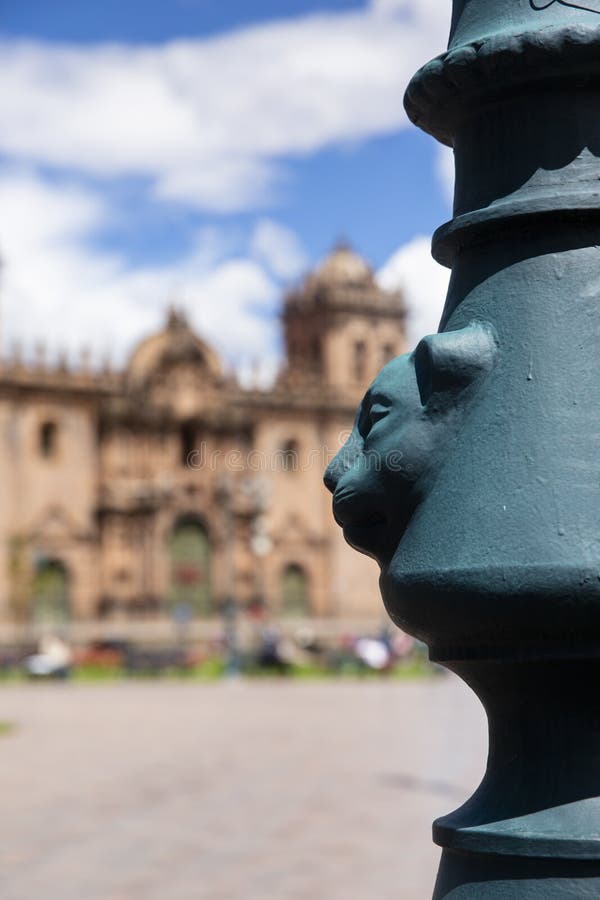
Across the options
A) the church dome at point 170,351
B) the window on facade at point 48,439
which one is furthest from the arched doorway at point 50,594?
the church dome at point 170,351

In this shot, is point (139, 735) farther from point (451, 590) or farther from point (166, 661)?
point (166, 661)

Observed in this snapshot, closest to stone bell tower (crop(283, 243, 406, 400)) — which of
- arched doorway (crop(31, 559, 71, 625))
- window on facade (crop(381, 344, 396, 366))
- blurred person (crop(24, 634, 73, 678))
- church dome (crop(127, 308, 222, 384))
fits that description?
window on facade (crop(381, 344, 396, 366))

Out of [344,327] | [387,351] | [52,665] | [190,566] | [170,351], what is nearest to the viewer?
[52,665]

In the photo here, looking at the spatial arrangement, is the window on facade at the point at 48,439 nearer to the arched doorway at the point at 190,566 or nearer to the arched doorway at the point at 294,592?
the arched doorway at the point at 190,566

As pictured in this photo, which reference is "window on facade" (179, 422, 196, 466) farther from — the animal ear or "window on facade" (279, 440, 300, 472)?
the animal ear

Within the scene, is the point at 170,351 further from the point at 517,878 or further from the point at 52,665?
the point at 517,878

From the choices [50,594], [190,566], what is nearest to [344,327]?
[190,566]

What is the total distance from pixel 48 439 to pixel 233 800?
40.4m

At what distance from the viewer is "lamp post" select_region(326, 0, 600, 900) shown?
1.79m

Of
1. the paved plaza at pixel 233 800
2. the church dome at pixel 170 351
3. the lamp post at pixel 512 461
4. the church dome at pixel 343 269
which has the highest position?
the church dome at pixel 343 269

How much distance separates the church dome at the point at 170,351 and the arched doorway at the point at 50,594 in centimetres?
778

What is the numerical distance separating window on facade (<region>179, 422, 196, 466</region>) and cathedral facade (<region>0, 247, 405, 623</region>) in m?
0.07

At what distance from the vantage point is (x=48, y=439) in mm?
49312

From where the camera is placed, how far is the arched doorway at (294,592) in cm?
5178
